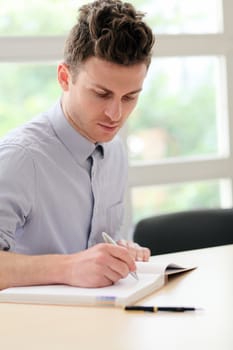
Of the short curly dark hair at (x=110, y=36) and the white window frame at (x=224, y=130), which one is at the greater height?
the white window frame at (x=224, y=130)

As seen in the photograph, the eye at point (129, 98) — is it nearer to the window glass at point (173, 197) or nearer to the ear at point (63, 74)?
the ear at point (63, 74)

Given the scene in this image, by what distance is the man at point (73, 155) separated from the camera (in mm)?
2039

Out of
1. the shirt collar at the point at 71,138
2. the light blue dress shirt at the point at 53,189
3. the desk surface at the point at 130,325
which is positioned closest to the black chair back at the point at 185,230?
the light blue dress shirt at the point at 53,189

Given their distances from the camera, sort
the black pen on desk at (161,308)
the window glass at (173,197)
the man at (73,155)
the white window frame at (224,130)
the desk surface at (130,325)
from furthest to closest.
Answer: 1. the window glass at (173,197)
2. the white window frame at (224,130)
3. the man at (73,155)
4. the black pen on desk at (161,308)
5. the desk surface at (130,325)

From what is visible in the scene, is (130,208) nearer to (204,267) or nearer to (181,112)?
(181,112)

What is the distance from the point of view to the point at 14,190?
209cm

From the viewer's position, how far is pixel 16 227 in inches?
84.2

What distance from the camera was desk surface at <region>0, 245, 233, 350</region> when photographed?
1.49 m

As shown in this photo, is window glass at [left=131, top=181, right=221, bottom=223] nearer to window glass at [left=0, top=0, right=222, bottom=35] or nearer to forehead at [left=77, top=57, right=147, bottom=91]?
window glass at [left=0, top=0, right=222, bottom=35]

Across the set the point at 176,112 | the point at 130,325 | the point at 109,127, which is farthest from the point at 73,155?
the point at 176,112

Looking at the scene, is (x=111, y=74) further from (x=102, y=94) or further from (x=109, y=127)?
(x=109, y=127)

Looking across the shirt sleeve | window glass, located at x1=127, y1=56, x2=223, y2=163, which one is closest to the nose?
the shirt sleeve

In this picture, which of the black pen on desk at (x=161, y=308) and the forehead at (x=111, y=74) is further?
the forehead at (x=111, y=74)

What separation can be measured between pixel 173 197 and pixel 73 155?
5.02 ft
